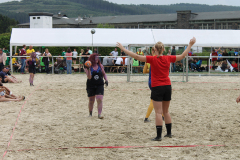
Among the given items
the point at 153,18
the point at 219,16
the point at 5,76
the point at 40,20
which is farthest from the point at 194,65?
the point at 40,20

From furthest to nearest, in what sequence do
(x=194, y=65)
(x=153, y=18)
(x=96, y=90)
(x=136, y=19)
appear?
Answer: (x=136, y=19) < (x=153, y=18) < (x=194, y=65) < (x=96, y=90)

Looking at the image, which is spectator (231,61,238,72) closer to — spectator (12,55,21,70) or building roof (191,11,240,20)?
spectator (12,55,21,70)

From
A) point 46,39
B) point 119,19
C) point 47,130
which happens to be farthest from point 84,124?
point 119,19

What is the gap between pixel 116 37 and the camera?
23406 mm

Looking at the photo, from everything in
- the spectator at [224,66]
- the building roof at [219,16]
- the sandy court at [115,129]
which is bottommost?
the sandy court at [115,129]

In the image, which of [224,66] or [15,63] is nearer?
[224,66]

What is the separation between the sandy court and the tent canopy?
1255 centimetres

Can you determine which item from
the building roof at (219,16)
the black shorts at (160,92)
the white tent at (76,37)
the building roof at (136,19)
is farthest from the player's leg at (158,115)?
the building roof at (136,19)

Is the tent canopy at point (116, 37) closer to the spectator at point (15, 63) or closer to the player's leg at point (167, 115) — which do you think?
the spectator at point (15, 63)

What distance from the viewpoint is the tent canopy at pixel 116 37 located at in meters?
22.8

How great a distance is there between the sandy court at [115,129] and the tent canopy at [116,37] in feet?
41.2

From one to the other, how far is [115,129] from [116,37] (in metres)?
17.4

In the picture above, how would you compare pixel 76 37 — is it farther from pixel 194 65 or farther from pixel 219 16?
pixel 219 16

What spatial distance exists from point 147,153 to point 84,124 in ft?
7.90
